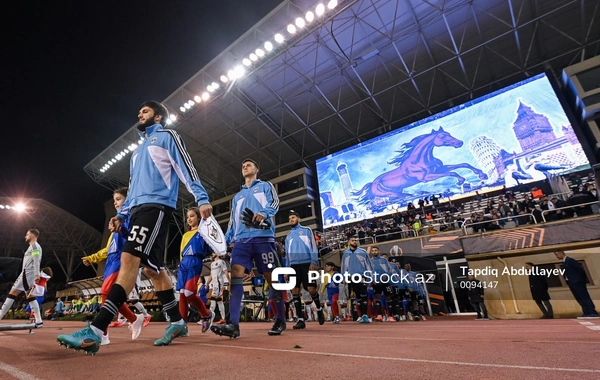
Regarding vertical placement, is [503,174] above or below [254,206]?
above

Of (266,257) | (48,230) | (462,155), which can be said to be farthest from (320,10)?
(48,230)

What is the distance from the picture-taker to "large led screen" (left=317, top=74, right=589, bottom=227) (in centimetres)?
1325

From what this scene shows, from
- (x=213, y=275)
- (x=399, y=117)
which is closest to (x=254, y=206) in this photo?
(x=213, y=275)

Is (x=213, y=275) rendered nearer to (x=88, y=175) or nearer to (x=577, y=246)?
(x=577, y=246)

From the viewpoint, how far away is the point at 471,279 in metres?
8.45

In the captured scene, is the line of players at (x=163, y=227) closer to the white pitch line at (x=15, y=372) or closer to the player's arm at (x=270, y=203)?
the player's arm at (x=270, y=203)

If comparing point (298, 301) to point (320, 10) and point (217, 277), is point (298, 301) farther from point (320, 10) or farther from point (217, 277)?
point (320, 10)

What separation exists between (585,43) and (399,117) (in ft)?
31.8

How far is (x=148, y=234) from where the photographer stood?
7.42 feet

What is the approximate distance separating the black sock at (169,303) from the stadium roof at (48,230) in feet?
110

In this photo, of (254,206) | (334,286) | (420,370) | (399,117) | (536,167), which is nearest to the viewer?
(420,370)

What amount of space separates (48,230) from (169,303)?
40.1 meters

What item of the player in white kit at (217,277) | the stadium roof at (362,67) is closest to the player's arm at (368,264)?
the player in white kit at (217,277)

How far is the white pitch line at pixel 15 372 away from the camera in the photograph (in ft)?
4.72
